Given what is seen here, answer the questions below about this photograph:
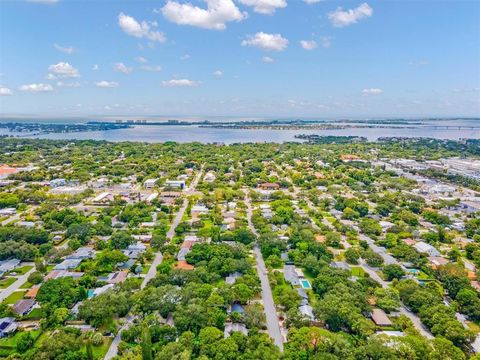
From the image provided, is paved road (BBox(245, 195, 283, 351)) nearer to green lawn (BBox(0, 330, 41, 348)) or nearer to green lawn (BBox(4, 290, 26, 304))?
green lawn (BBox(0, 330, 41, 348))

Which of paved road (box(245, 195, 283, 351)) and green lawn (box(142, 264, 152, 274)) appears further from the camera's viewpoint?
green lawn (box(142, 264, 152, 274))

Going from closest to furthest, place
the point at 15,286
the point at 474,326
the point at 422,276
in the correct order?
1. the point at 474,326
2. the point at 15,286
3. the point at 422,276

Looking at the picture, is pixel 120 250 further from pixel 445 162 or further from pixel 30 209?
pixel 445 162

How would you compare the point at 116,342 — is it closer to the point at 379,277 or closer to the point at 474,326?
the point at 379,277

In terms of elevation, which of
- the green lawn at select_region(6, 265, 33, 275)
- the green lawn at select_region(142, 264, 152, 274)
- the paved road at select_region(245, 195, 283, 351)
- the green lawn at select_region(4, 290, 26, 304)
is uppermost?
the green lawn at select_region(6, 265, 33, 275)

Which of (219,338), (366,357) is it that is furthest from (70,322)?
(366,357)

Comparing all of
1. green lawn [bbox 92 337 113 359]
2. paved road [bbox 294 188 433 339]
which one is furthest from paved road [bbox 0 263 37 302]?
paved road [bbox 294 188 433 339]

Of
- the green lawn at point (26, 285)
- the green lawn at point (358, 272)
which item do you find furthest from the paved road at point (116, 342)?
the green lawn at point (358, 272)

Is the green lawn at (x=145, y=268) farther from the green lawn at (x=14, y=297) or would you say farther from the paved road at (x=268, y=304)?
the paved road at (x=268, y=304)

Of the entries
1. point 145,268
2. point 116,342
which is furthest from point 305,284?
point 116,342
